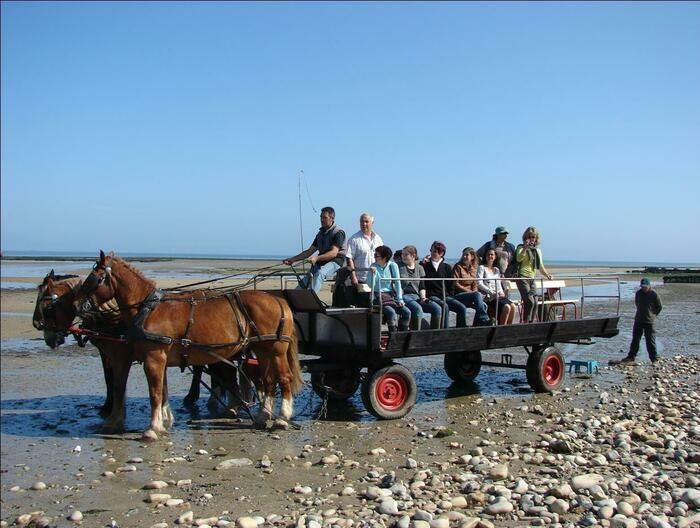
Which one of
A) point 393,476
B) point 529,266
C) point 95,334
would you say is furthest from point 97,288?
point 529,266

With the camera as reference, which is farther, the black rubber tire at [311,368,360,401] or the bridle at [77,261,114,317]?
the black rubber tire at [311,368,360,401]

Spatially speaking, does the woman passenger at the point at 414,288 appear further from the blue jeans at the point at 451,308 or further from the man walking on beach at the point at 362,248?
the man walking on beach at the point at 362,248

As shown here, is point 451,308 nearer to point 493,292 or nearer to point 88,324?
point 493,292

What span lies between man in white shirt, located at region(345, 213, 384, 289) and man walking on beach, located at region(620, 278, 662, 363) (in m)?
8.09

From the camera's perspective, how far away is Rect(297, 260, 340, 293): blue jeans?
9.53m

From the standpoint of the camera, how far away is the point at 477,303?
1067cm

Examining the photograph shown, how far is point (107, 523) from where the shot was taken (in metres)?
5.85

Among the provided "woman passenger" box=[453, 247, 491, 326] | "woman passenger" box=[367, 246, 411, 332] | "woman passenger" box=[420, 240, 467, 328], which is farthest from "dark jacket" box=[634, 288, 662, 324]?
"woman passenger" box=[367, 246, 411, 332]

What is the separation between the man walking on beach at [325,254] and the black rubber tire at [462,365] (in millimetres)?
3980

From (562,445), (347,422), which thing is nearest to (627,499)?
(562,445)

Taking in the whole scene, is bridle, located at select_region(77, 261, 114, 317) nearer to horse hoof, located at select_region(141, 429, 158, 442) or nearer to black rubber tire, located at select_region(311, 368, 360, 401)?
horse hoof, located at select_region(141, 429, 158, 442)

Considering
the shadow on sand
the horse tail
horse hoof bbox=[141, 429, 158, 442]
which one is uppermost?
the horse tail

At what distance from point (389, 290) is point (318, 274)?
39.6 inches

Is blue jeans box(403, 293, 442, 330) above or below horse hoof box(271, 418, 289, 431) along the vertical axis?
above
